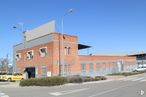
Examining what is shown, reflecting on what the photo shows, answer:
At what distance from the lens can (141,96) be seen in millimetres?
22203

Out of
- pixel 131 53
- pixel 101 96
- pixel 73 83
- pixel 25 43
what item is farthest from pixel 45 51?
pixel 131 53

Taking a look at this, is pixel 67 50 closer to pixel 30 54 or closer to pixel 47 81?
pixel 30 54

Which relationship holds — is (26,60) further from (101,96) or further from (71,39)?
(101,96)

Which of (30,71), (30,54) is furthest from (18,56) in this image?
Result: (30,54)

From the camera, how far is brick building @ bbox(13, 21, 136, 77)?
2274 inches

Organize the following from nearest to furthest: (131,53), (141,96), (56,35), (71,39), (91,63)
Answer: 1. (141,96)
2. (56,35)
3. (71,39)
4. (91,63)
5. (131,53)

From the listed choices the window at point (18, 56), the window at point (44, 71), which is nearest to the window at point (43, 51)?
the window at point (44, 71)

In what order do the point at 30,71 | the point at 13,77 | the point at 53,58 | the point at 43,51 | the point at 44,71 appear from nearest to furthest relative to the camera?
the point at 53,58, the point at 44,71, the point at 13,77, the point at 43,51, the point at 30,71

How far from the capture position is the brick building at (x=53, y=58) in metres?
57.8

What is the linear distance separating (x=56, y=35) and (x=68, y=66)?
6.60m

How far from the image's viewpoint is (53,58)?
57250 millimetres

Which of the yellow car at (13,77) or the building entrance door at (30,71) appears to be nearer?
the yellow car at (13,77)

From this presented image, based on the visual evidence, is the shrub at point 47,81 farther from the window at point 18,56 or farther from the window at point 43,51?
the window at point 18,56

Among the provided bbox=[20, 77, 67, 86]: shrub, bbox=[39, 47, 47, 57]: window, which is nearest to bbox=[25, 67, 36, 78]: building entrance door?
bbox=[39, 47, 47, 57]: window
